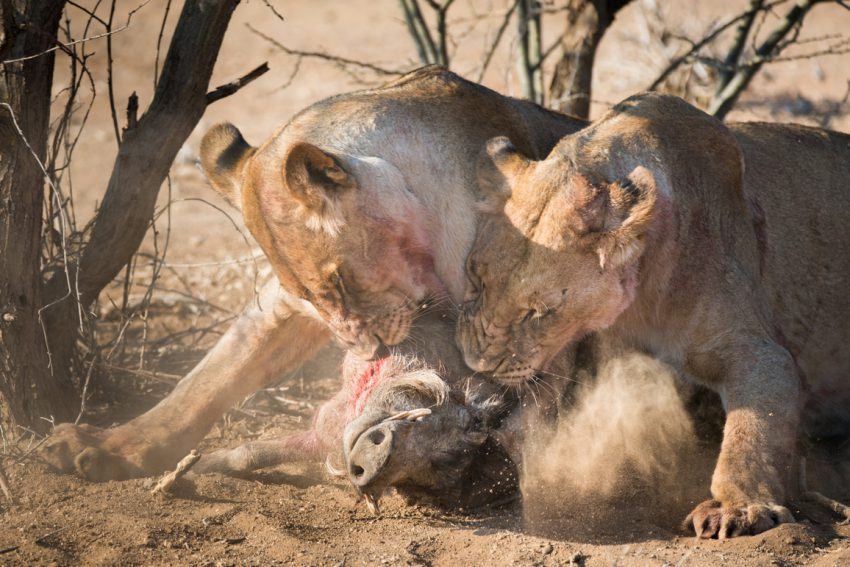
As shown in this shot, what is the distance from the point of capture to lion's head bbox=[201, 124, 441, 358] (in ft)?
13.1

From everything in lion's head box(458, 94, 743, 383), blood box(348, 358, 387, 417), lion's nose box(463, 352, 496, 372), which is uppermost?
lion's head box(458, 94, 743, 383)

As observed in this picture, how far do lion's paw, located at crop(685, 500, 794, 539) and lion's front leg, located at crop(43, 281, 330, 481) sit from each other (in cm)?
201

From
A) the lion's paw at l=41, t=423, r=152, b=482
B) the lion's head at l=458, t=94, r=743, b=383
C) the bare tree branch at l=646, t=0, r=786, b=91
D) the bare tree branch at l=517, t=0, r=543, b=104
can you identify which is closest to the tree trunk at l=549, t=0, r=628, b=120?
the bare tree branch at l=517, t=0, r=543, b=104

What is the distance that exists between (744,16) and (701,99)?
1.67m

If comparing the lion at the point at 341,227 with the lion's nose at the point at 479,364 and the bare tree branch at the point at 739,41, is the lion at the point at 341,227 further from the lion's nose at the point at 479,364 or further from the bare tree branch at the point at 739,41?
the bare tree branch at the point at 739,41

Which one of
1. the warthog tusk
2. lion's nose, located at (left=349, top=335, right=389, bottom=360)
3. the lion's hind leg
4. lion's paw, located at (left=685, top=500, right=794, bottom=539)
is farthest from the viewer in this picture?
the lion's hind leg

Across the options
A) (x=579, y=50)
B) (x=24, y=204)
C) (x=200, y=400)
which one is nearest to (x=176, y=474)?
(x=200, y=400)

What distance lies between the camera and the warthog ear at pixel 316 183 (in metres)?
3.95

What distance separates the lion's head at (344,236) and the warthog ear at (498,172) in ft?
1.14

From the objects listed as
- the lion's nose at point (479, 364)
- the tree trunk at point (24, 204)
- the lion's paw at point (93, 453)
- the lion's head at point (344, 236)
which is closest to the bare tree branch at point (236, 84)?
the lion's head at point (344, 236)

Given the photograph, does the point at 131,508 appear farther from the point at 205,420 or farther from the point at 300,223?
the point at 300,223

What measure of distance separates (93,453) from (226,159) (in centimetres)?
146

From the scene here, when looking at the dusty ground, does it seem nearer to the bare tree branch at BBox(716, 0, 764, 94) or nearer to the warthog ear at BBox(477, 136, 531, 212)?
the warthog ear at BBox(477, 136, 531, 212)

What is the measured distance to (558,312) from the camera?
12.7ft
